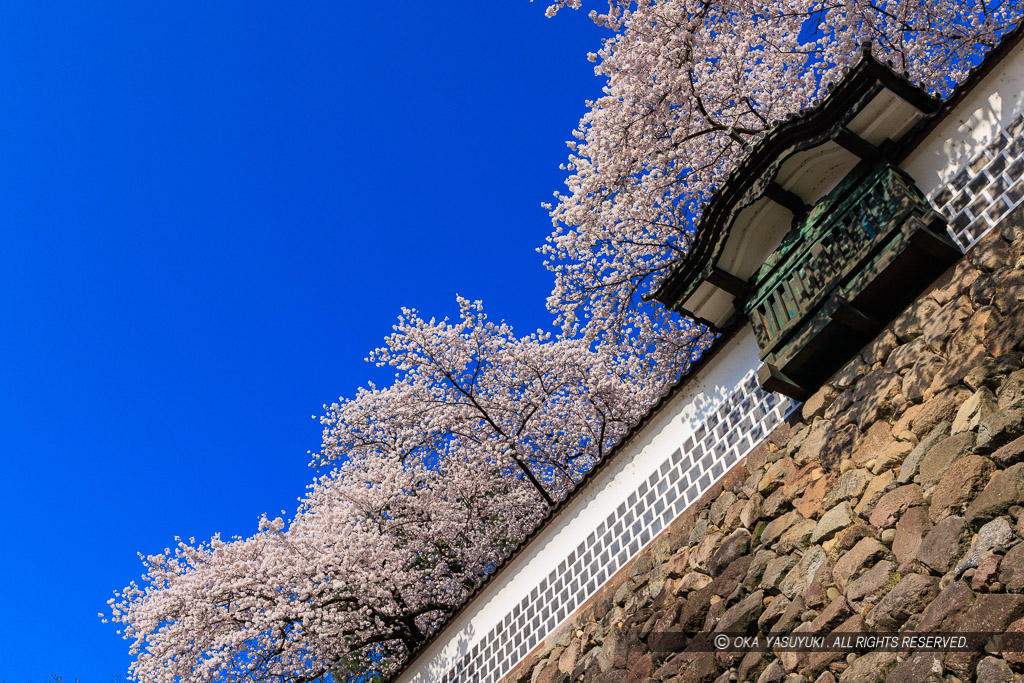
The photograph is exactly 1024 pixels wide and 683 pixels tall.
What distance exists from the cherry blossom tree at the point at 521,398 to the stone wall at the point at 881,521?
3.95 m

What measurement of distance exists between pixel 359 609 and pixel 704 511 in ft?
32.3

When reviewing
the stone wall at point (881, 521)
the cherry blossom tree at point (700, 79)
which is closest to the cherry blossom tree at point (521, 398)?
the cherry blossom tree at point (700, 79)

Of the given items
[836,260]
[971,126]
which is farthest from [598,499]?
[971,126]

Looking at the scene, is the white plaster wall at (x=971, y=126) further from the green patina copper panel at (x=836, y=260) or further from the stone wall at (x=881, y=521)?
the stone wall at (x=881, y=521)

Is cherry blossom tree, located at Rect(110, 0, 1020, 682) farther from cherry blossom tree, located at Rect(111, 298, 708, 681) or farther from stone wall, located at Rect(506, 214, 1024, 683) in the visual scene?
stone wall, located at Rect(506, 214, 1024, 683)

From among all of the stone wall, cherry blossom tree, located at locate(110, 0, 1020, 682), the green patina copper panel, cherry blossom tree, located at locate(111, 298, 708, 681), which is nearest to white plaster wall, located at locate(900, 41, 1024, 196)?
the green patina copper panel

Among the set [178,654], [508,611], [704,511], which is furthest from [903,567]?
[178,654]

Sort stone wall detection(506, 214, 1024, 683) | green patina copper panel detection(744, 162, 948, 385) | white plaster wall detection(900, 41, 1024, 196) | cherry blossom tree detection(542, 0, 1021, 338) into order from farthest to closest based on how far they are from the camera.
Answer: cherry blossom tree detection(542, 0, 1021, 338) < green patina copper panel detection(744, 162, 948, 385) < white plaster wall detection(900, 41, 1024, 196) < stone wall detection(506, 214, 1024, 683)

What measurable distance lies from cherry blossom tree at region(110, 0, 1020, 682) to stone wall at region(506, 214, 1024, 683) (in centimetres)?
395

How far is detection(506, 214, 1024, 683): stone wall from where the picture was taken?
4332 millimetres

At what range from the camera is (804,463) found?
602 cm

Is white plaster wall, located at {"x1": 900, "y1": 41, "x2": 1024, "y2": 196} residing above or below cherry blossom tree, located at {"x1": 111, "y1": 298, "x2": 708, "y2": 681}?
below

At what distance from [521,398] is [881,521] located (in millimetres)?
13028

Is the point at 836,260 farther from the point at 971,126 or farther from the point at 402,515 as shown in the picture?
the point at 402,515
